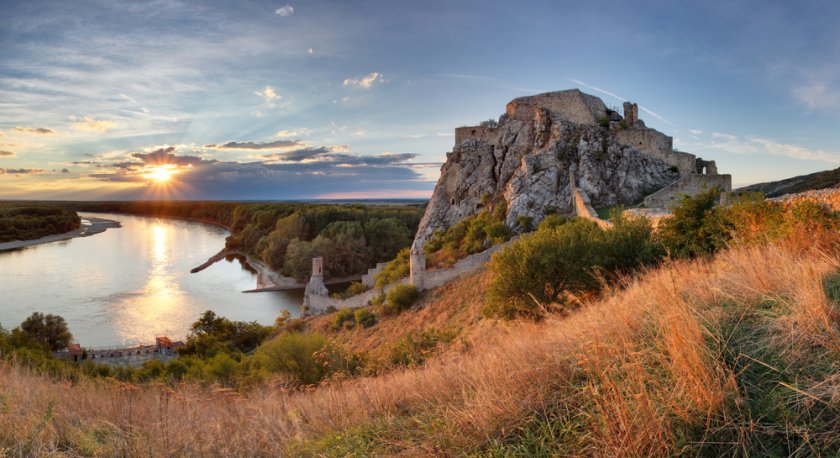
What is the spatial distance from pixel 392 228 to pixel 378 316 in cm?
3535

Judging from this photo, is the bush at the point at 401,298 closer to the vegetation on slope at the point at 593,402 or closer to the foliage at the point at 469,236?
the foliage at the point at 469,236

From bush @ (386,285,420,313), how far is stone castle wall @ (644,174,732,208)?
11114 mm

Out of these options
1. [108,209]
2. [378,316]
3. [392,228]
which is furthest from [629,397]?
[108,209]

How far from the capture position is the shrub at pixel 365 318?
2003cm

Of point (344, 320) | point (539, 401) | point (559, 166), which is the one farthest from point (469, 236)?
point (539, 401)

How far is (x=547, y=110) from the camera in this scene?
86.7ft

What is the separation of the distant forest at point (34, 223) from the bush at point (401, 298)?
82.8 m

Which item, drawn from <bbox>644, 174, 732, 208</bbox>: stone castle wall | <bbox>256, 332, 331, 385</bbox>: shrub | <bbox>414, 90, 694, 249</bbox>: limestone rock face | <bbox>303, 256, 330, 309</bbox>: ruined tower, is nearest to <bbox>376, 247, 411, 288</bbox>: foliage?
<bbox>414, 90, 694, 249</bbox>: limestone rock face

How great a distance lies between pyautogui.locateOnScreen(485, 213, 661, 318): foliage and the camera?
10.5 metres

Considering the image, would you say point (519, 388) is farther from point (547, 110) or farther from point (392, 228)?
point (392, 228)

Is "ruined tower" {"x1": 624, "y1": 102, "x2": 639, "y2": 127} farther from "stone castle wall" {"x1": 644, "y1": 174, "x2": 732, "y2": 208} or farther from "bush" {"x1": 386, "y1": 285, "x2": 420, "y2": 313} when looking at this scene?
"bush" {"x1": 386, "y1": 285, "x2": 420, "y2": 313}

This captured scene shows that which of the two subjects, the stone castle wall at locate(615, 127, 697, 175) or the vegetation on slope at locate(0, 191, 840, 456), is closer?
the vegetation on slope at locate(0, 191, 840, 456)

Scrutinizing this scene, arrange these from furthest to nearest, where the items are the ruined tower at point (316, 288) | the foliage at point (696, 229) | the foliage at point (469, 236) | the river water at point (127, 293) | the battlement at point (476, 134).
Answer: the river water at point (127, 293) → the battlement at point (476, 134) → the ruined tower at point (316, 288) → the foliage at point (469, 236) → the foliage at point (696, 229)

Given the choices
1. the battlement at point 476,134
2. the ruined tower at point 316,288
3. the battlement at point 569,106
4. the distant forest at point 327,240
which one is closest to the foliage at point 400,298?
the ruined tower at point 316,288
